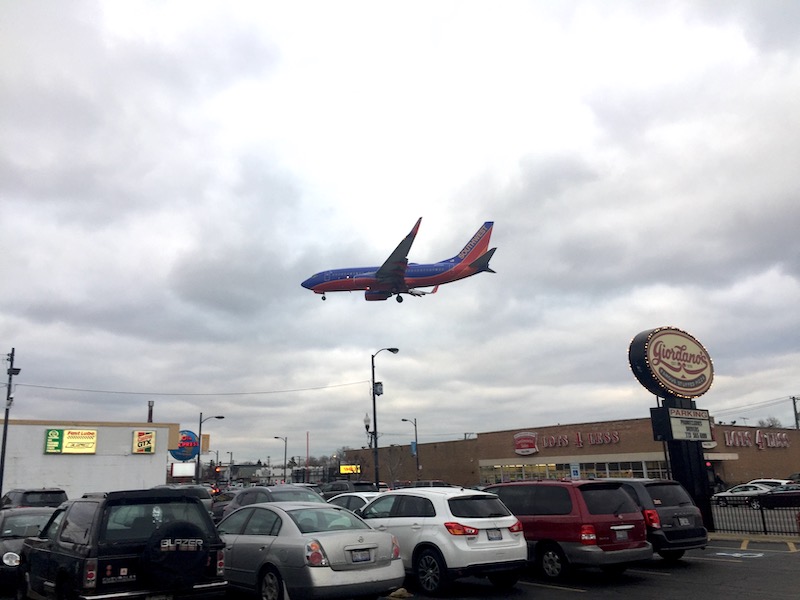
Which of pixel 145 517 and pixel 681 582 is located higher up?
pixel 145 517

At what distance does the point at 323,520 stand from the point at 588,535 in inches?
188

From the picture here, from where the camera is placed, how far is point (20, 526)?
39.1 ft

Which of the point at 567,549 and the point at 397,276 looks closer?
the point at 567,549

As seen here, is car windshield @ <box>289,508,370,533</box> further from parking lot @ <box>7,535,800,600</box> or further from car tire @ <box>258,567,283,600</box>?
parking lot @ <box>7,535,800,600</box>

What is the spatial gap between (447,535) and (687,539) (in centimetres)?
577

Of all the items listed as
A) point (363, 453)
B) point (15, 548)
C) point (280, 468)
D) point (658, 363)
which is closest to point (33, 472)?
point (15, 548)

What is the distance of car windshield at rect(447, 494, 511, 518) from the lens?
10922mm

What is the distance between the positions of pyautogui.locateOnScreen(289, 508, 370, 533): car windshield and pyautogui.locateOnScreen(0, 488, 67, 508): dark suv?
44.8 ft

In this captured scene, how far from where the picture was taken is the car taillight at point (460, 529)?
34.6 feet

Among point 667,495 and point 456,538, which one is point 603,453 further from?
point 456,538

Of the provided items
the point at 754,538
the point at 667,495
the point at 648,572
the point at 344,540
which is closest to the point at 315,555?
the point at 344,540

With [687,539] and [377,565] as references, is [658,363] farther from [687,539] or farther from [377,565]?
[377,565]

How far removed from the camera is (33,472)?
3962 cm

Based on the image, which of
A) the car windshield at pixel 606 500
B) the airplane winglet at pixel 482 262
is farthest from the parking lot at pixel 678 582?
the airplane winglet at pixel 482 262
